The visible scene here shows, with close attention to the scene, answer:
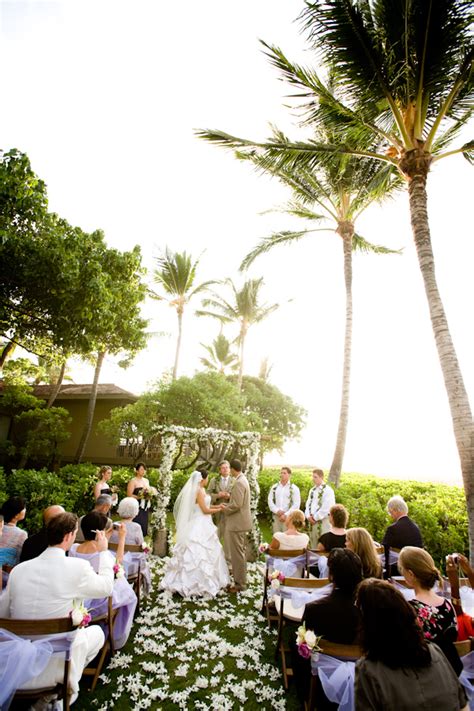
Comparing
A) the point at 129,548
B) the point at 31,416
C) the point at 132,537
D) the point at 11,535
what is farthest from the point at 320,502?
the point at 31,416

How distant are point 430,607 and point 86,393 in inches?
991

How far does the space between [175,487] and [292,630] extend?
462 inches

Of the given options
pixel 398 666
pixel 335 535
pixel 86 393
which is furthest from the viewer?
pixel 86 393

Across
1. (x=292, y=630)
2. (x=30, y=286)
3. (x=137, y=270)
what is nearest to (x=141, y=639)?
(x=292, y=630)

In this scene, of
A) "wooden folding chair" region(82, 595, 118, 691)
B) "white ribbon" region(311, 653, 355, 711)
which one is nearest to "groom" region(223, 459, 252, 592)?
"wooden folding chair" region(82, 595, 118, 691)

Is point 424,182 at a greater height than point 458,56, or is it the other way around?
point 458,56

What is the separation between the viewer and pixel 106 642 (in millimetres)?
4438

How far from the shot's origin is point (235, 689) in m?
4.01

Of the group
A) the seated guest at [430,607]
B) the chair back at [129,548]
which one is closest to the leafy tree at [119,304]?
the chair back at [129,548]

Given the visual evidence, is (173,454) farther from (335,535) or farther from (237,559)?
(335,535)

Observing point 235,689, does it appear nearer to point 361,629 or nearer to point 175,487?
point 361,629

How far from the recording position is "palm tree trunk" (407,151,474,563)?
236 inches

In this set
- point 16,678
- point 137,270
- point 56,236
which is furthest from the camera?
point 137,270

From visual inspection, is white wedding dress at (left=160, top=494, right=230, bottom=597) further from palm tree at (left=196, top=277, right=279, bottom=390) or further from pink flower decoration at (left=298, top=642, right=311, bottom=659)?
palm tree at (left=196, top=277, right=279, bottom=390)
